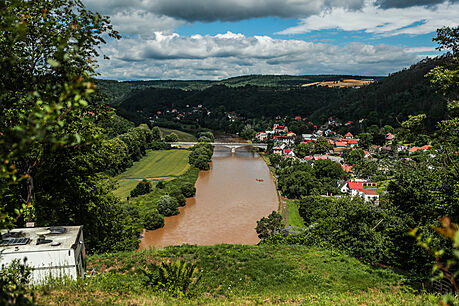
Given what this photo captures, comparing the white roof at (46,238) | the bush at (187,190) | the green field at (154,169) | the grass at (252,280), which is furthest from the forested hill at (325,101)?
the white roof at (46,238)

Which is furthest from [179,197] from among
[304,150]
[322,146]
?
[322,146]

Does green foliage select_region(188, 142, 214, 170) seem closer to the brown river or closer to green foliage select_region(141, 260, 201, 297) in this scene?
the brown river

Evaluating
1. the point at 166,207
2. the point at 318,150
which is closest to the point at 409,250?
the point at 166,207

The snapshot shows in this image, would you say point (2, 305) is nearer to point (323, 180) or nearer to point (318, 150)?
point (323, 180)

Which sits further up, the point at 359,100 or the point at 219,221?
the point at 359,100

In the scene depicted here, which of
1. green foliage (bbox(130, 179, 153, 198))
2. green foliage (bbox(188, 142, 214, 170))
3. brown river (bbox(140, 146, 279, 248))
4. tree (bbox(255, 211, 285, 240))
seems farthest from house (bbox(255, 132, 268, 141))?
tree (bbox(255, 211, 285, 240))

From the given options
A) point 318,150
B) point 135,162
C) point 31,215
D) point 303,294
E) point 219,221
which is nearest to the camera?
point 303,294

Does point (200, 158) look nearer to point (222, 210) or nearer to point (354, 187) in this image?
point (222, 210)

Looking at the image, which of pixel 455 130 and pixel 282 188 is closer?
pixel 455 130
